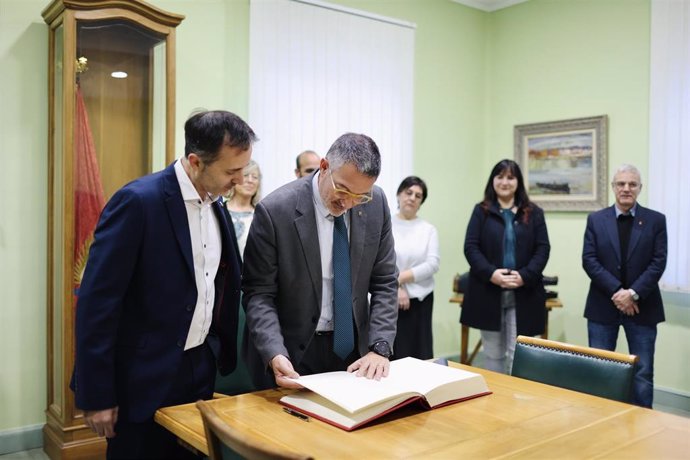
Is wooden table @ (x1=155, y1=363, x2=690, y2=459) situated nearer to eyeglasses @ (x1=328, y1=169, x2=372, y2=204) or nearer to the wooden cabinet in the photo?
eyeglasses @ (x1=328, y1=169, x2=372, y2=204)

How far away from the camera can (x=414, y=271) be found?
3.84 meters

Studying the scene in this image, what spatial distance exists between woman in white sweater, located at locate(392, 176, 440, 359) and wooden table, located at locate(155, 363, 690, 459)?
2068mm

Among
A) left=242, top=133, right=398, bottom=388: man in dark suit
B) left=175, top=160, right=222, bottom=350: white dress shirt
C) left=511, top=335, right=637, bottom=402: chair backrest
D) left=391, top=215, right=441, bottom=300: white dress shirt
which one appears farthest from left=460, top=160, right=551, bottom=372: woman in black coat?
left=175, top=160, right=222, bottom=350: white dress shirt

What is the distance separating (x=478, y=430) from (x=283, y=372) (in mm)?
533

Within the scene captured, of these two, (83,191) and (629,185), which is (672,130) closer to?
(629,185)

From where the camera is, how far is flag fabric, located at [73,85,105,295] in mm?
3125

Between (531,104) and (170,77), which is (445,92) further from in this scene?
(170,77)

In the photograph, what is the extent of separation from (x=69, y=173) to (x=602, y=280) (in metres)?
2.93

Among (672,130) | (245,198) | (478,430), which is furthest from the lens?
(672,130)

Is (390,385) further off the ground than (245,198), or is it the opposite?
(245,198)

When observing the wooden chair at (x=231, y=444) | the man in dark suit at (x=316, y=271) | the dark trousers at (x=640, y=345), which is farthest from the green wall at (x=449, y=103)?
the wooden chair at (x=231, y=444)

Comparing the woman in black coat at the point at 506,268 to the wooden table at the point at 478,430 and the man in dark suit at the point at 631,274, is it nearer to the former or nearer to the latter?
→ the man in dark suit at the point at 631,274

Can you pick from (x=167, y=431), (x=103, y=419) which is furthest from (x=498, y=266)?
(x=103, y=419)

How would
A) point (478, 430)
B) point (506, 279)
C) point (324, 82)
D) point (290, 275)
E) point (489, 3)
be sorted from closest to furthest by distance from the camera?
point (478, 430)
point (290, 275)
point (506, 279)
point (324, 82)
point (489, 3)
